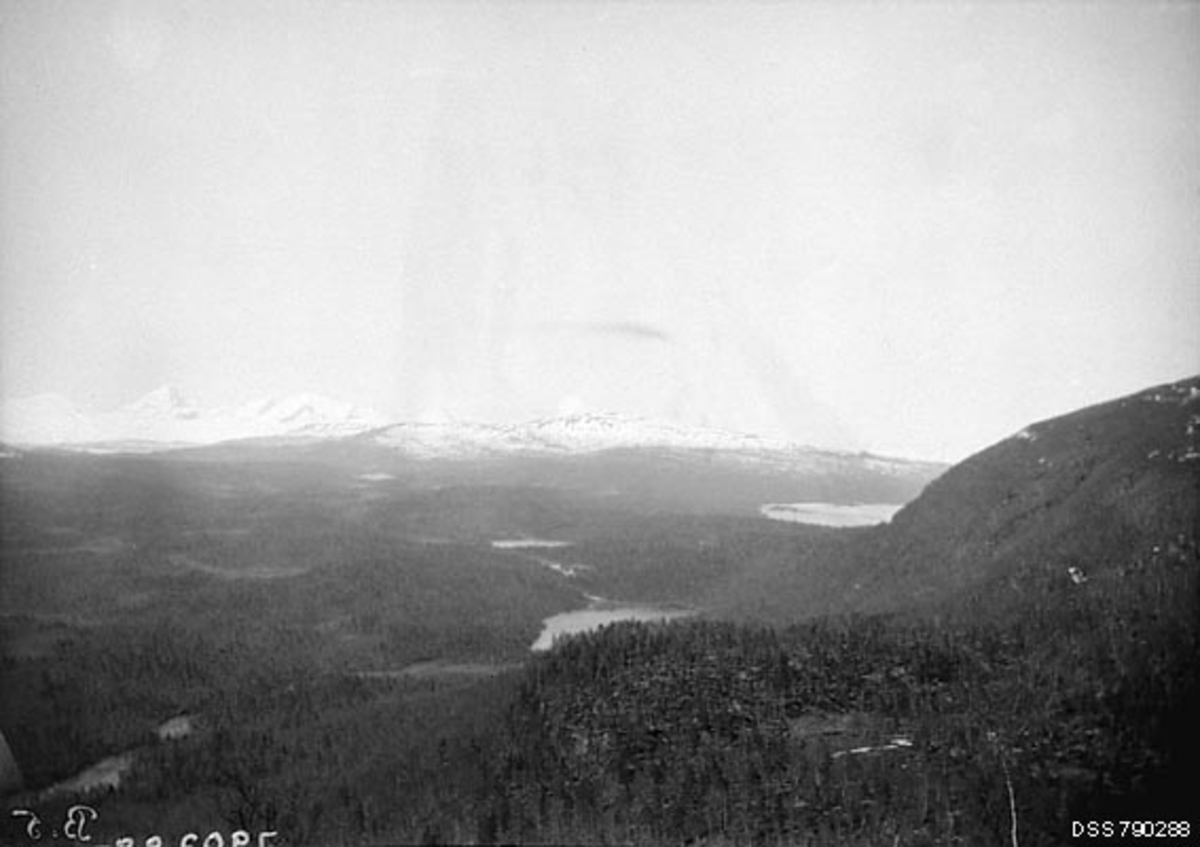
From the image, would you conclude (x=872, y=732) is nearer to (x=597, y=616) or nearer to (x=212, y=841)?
(x=212, y=841)

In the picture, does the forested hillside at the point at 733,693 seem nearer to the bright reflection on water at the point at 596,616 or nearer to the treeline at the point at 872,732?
the treeline at the point at 872,732

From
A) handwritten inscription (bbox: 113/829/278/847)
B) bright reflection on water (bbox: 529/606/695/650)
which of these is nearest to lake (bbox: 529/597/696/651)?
bright reflection on water (bbox: 529/606/695/650)

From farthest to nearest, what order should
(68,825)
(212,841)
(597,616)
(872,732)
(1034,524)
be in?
(597,616), (1034,524), (68,825), (212,841), (872,732)

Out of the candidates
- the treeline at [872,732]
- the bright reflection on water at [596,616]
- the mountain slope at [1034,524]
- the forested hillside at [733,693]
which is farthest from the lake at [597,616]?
the treeline at [872,732]

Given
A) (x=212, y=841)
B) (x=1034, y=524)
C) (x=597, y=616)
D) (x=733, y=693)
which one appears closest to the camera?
(x=212, y=841)

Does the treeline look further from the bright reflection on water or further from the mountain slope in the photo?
the bright reflection on water

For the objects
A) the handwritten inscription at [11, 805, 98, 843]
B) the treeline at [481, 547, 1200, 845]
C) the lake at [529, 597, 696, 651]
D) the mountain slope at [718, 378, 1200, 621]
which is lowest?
the lake at [529, 597, 696, 651]

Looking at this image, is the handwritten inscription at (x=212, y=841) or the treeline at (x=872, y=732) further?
the handwritten inscription at (x=212, y=841)

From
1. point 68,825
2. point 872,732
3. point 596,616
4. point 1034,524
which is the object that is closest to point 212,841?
point 68,825
